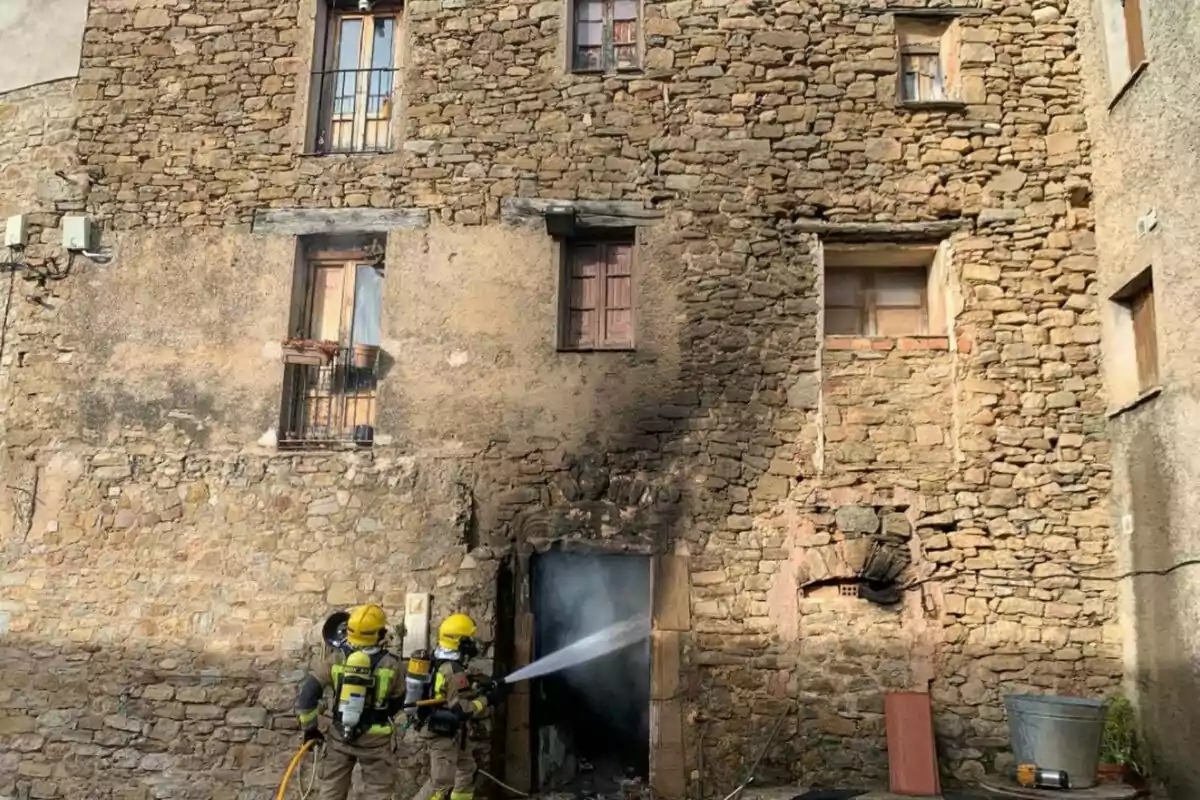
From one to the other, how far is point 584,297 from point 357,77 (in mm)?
3096

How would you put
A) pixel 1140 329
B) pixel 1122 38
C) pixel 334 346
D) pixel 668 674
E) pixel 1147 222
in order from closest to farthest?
1. pixel 1147 222
2. pixel 1140 329
3. pixel 668 674
4. pixel 1122 38
5. pixel 334 346

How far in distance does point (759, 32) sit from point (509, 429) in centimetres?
417

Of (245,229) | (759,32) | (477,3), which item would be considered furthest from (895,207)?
(245,229)

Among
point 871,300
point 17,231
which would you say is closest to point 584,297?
point 871,300

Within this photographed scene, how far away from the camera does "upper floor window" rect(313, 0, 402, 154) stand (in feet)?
29.8

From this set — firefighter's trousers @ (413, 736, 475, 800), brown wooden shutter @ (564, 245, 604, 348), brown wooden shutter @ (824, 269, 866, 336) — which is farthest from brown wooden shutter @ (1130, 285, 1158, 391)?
firefighter's trousers @ (413, 736, 475, 800)

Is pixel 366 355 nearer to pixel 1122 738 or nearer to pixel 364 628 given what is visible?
pixel 364 628

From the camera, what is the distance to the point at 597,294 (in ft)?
28.1

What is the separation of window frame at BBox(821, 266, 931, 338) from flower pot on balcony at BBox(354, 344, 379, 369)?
3.88m

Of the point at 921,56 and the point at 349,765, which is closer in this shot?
the point at 349,765

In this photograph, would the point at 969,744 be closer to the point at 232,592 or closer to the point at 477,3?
the point at 232,592

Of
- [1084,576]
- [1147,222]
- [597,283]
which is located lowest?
[1084,576]

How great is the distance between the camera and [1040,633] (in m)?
7.56

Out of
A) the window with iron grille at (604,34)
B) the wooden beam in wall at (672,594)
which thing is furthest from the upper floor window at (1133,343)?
the window with iron grille at (604,34)
